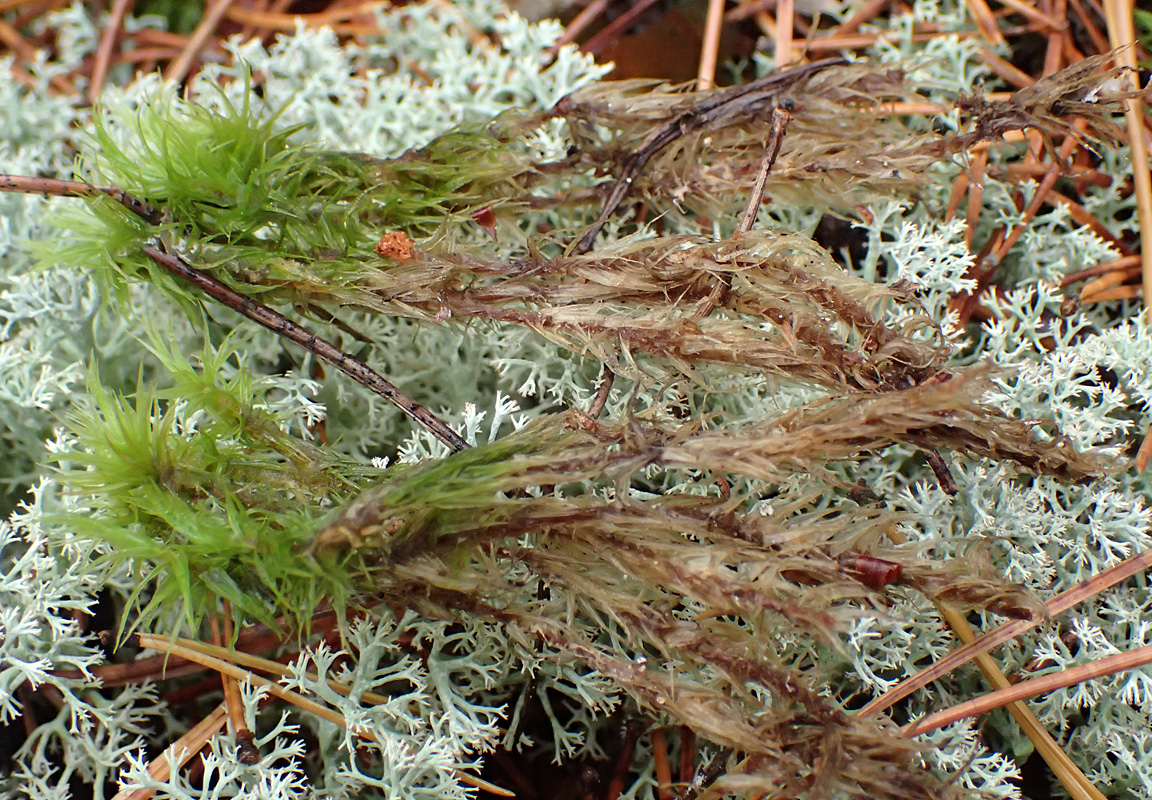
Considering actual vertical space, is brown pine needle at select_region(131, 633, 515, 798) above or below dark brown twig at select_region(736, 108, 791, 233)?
below

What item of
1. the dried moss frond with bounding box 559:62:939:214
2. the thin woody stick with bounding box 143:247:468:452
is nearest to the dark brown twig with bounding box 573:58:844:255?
the dried moss frond with bounding box 559:62:939:214

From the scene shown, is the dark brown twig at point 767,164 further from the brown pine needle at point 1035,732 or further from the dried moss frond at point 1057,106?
the brown pine needle at point 1035,732

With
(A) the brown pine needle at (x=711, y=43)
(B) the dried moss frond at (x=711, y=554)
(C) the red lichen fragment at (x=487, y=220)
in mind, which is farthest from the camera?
(A) the brown pine needle at (x=711, y=43)

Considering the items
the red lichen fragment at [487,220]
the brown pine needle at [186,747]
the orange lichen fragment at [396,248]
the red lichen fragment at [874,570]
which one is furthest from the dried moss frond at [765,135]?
the brown pine needle at [186,747]

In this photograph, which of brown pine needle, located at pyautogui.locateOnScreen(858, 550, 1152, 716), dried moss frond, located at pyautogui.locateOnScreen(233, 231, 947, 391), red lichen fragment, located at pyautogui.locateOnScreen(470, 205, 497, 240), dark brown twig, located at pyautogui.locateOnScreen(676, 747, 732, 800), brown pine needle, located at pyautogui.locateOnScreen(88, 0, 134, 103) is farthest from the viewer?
brown pine needle, located at pyautogui.locateOnScreen(88, 0, 134, 103)

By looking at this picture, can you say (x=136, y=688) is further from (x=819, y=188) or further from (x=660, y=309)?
(x=819, y=188)

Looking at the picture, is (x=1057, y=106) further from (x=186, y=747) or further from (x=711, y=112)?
(x=186, y=747)

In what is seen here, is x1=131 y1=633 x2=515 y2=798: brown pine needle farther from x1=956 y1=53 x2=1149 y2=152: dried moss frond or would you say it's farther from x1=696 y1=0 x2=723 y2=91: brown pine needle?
x1=696 y1=0 x2=723 y2=91: brown pine needle

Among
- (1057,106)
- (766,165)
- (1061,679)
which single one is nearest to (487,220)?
(766,165)

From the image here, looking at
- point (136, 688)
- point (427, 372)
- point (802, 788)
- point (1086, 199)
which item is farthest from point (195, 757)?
point (1086, 199)
